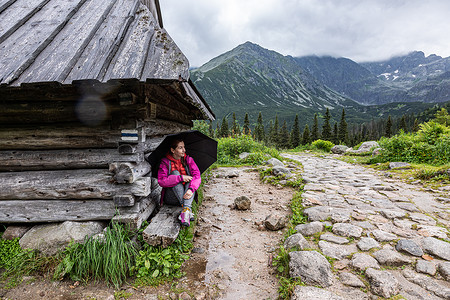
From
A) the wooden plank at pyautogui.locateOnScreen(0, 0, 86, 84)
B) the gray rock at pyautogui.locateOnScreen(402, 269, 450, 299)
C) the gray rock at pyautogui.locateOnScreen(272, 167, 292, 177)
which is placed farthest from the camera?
the gray rock at pyautogui.locateOnScreen(272, 167, 292, 177)

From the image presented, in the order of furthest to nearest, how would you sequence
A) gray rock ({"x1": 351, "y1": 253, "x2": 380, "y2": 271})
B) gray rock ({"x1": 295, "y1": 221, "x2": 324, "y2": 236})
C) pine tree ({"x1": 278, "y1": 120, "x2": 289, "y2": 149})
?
1. pine tree ({"x1": 278, "y1": 120, "x2": 289, "y2": 149})
2. gray rock ({"x1": 295, "y1": 221, "x2": 324, "y2": 236})
3. gray rock ({"x1": 351, "y1": 253, "x2": 380, "y2": 271})

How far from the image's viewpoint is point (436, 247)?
2955mm

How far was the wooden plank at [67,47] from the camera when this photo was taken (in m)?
2.48

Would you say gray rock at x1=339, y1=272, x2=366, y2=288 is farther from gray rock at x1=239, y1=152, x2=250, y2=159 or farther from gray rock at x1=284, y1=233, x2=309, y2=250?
gray rock at x1=239, y1=152, x2=250, y2=159

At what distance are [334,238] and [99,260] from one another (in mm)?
3466

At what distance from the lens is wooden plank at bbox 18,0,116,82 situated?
2.48m

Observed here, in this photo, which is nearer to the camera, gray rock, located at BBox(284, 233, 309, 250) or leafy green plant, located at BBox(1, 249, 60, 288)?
leafy green plant, located at BBox(1, 249, 60, 288)

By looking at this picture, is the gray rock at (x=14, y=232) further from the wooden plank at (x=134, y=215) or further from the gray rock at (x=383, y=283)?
the gray rock at (x=383, y=283)

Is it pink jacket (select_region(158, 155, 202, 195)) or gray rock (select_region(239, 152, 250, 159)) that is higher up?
pink jacket (select_region(158, 155, 202, 195))

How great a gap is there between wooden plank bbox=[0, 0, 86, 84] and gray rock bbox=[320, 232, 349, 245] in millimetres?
4651

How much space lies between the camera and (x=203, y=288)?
2.79 meters

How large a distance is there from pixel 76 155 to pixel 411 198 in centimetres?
696

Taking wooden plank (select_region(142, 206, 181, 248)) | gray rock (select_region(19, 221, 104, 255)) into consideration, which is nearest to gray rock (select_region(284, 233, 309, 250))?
wooden plank (select_region(142, 206, 181, 248))

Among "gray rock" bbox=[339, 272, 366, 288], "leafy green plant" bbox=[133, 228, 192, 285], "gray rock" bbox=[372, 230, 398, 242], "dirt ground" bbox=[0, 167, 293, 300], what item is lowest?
"dirt ground" bbox=[0, 167, 293, 300]
